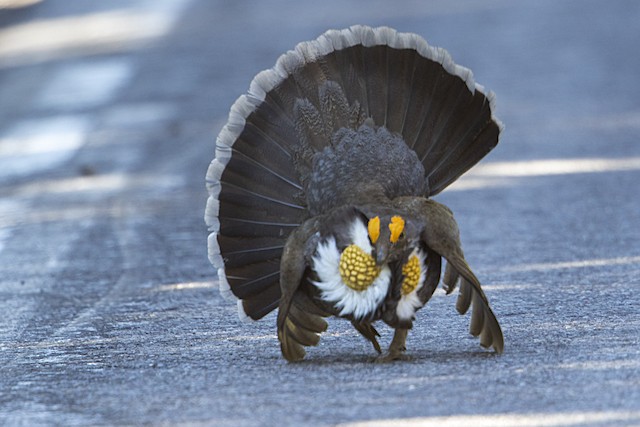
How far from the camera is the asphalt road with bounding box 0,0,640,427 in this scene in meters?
5.31

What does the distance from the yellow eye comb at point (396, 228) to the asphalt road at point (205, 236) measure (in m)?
0.57

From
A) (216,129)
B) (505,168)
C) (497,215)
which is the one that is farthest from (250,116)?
(216,129)

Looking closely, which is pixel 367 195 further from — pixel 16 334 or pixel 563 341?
pixel 16 334

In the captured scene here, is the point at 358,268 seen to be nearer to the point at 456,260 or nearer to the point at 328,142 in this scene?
the point at 456,260

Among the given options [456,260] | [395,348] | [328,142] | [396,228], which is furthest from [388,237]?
[328,142]

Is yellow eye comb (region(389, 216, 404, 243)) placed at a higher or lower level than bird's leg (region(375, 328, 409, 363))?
higher

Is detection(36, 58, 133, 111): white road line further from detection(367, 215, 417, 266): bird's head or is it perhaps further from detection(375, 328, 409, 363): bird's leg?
detection(367, 215, 417, 266): bird's head

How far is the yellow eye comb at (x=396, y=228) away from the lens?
17.7 feet

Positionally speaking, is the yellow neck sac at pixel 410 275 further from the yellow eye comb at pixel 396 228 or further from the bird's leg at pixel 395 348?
the bird's leg at pixel 395 348

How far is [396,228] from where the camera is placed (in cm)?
543

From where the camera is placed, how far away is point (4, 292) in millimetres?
7719

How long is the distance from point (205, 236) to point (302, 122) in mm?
2809

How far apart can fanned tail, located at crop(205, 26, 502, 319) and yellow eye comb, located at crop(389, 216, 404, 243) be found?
2.88 feet

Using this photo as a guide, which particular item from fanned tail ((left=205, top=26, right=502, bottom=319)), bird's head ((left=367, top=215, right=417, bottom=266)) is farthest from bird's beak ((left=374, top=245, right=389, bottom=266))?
fanned tail ((left=205, top=26, right=502, bottom=319))
